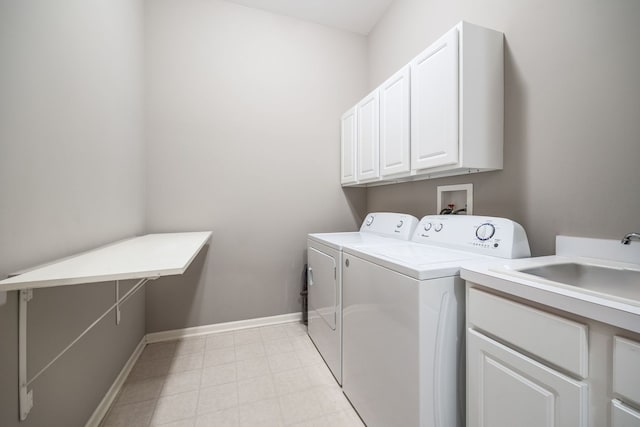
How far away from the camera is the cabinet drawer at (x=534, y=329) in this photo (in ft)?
2.06

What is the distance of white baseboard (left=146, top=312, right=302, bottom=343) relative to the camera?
→ 219cm

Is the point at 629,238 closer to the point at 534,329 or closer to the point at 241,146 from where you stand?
the point at 534,329

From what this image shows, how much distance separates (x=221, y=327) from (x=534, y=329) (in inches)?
93.0

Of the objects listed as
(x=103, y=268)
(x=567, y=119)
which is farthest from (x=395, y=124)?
(x=103, y=268)

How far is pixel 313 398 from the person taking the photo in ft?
4.98

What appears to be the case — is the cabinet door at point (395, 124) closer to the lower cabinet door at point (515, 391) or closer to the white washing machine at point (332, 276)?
the white washing machine at point (332, 276)

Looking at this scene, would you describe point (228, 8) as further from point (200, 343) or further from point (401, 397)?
point (401, 397)

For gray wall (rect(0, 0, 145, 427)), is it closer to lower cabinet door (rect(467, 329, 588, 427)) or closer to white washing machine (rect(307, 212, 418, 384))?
white washing machine (rect(307, 212, 418, 384))

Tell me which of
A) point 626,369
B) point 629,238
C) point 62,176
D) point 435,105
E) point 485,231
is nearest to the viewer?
point 626,369

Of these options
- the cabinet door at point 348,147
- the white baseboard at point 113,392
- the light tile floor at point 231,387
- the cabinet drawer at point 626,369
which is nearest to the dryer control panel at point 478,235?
the cabinet drawer at point 626,369

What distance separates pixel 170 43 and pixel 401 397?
3.04 metres

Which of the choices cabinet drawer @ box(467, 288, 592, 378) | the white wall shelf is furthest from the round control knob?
the white wall shelf

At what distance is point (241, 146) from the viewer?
238 cm

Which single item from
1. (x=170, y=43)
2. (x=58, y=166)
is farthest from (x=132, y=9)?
(x=58, y=166)
